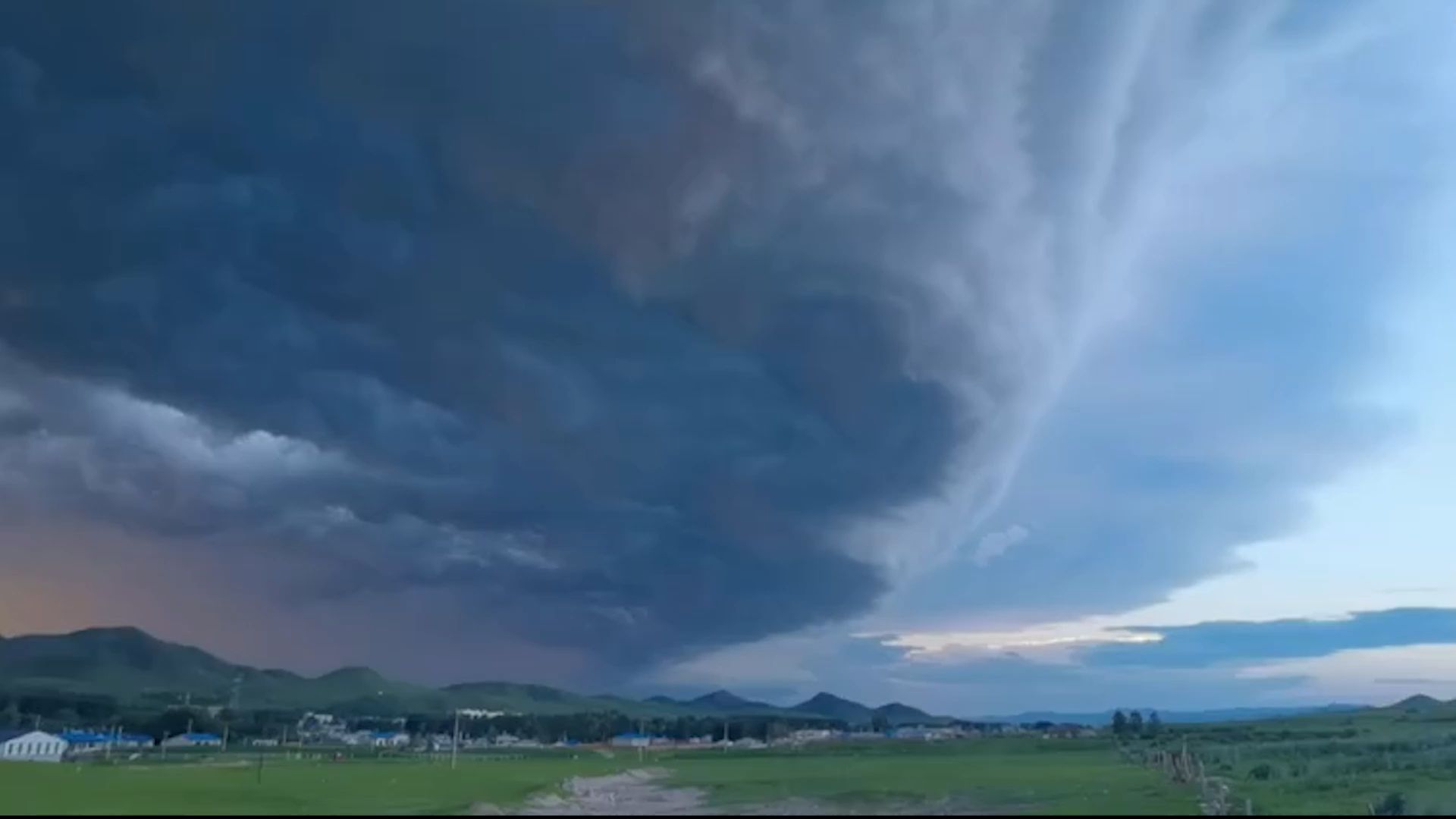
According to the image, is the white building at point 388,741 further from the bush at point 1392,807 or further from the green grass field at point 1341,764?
the bush at point 1392,807

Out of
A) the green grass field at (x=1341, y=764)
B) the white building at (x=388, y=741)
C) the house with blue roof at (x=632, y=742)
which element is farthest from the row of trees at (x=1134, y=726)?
the white building at (x=388, y=741)

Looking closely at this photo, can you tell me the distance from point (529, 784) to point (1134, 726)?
13379cm

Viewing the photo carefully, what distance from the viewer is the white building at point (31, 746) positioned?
108938 mm

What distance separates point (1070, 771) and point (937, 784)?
1755 centimetres

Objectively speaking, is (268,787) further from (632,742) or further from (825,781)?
(632,742)

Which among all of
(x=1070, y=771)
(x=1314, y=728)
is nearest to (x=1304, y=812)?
(x=1070, y=771)

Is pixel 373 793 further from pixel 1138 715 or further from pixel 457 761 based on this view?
pixel 1138 715

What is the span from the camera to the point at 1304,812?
155 ft

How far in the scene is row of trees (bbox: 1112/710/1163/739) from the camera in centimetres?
16188

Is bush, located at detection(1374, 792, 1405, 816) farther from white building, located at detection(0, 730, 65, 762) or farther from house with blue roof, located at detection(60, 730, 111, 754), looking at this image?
house with blue roof, located at detection(60, 730, 111, 754)

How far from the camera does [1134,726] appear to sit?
17888 centimetres

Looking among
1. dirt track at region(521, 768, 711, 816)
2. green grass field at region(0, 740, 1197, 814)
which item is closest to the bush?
green grass field at region(0, 740, 1197, 814)

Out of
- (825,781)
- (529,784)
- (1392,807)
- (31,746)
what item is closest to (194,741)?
(31,746)

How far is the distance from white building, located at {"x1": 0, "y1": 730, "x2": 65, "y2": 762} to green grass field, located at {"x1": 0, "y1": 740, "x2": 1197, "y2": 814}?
60.7 ft
